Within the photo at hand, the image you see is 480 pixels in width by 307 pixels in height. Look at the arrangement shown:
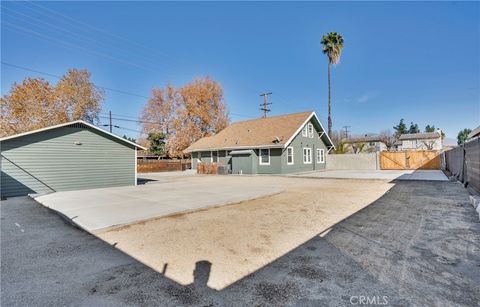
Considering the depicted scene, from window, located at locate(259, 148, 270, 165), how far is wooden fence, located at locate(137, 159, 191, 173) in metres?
13.5

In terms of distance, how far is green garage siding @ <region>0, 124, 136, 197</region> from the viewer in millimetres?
10359

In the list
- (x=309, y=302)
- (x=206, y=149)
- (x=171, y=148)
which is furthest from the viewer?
(x=171, y=148)

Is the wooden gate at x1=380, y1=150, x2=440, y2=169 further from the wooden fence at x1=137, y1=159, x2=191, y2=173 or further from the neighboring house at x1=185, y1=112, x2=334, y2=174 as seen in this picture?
the wooden fence at x1=137, y1=159, x2=191, y2=173

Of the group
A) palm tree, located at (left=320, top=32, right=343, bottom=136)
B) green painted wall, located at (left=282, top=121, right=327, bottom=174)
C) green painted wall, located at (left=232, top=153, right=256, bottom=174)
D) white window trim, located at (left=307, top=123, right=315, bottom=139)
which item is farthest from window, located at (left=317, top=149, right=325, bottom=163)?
green painted wall, located at (left=232, top=153, right=256, bottom=174)

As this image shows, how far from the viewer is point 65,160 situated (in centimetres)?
1155

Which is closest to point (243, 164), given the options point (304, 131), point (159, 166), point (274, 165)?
point (274, 165)

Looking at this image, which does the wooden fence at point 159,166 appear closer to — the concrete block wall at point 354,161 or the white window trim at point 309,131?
the white window trim at point 309,131

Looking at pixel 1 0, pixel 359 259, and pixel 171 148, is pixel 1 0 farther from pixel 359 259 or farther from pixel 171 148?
pixel 171 148

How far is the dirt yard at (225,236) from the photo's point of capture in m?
3.46

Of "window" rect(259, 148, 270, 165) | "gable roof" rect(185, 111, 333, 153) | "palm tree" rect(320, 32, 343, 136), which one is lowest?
"window" rect(259, 148, 270, 165)

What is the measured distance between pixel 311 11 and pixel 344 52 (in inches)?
613

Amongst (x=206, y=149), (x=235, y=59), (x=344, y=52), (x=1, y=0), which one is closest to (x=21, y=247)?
(x=1, y=0)

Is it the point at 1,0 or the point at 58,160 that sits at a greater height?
the point at 1,0

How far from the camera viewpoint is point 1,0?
12000 millimetres
